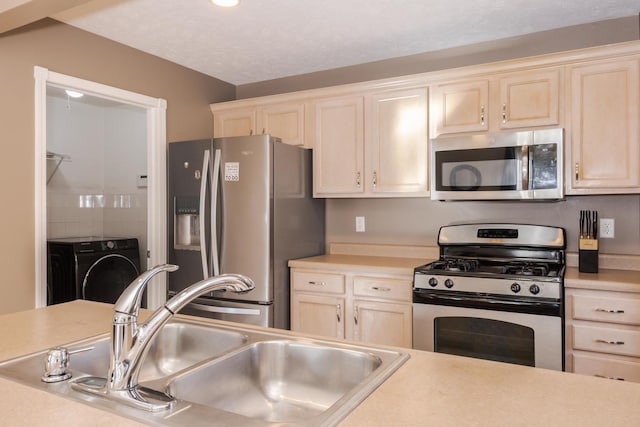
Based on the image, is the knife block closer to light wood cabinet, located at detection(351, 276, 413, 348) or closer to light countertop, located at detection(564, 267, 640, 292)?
light countertop, located at detection(564, 267, 640, 292)

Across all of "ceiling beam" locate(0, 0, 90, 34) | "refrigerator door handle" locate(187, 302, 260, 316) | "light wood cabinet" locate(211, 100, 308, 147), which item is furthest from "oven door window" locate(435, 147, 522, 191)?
"ceiling beam" locate(0, 0, 90, 34)

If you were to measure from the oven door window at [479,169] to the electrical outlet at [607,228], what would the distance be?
0.62m

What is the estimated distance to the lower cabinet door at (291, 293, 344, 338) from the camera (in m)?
2.96

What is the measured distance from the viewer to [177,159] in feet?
10.6

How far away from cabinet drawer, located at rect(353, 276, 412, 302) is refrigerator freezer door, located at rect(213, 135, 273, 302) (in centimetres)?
58

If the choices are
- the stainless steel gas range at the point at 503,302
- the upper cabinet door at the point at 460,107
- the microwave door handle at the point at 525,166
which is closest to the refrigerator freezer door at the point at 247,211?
the stainless steel gas range at the point at 503,302

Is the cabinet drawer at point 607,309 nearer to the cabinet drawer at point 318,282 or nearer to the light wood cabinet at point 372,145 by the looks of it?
the light wood cabinet at point 372,145

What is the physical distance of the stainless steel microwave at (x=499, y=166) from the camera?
2541 mm

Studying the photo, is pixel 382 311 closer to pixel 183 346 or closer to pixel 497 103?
pixel 497 103

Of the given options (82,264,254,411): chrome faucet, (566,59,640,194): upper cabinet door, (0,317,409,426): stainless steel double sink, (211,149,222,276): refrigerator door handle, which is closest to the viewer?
(82,264,254,411): chrome faucet

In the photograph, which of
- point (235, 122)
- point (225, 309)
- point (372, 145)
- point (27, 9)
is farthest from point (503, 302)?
point (27, 9)

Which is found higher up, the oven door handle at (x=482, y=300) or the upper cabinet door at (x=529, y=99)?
the upper cabinet door at (x=529, y=99)

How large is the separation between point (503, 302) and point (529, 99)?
1191 mm

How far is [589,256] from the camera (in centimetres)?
253
